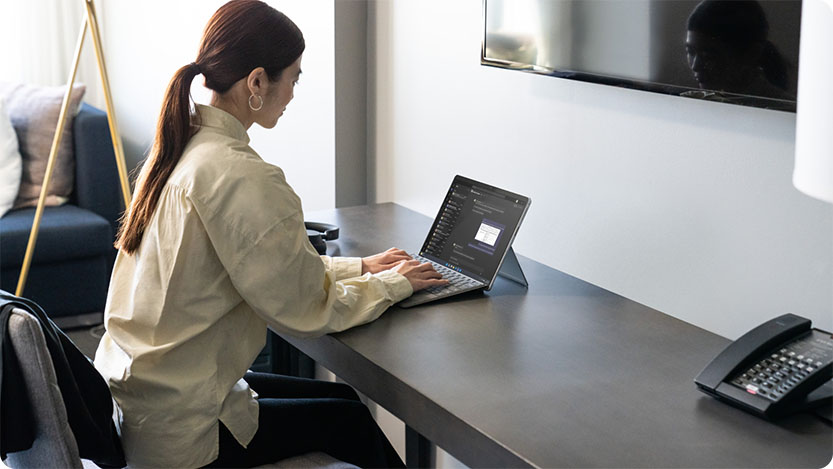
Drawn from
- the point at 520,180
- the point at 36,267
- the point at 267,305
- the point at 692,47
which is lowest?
the point at 36,267

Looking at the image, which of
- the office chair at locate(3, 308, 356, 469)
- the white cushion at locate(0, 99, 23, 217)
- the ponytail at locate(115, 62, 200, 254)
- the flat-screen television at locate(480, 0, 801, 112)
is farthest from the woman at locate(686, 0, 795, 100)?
the white cushion at locate(0, 99, 23, 217)

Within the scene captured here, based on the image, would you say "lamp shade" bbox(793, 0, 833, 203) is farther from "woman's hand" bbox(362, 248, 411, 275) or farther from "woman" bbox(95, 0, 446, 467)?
"woman's hand" bbox(362, 248, 411, 275)

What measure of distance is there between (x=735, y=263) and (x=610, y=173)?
33cm

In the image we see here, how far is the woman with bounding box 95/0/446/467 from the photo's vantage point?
1491 millimetres

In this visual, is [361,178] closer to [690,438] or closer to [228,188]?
[228,188]

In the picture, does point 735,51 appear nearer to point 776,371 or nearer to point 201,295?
point 776,371

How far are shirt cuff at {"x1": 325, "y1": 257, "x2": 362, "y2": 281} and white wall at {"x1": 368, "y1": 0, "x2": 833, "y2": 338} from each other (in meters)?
0.47

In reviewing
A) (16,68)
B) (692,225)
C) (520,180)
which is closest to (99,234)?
(16,68)

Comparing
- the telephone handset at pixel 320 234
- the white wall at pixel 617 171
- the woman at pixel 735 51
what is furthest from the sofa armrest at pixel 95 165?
the woman at pixel 735 51

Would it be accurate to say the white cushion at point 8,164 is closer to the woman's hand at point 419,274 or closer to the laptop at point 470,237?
the laptop at point 470,237

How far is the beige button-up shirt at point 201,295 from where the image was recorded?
1485mm

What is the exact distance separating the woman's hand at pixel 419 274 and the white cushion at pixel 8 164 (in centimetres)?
Answer: 229

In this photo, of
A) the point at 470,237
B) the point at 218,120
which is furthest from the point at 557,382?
the point at 218,120

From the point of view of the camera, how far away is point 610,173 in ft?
6.17
